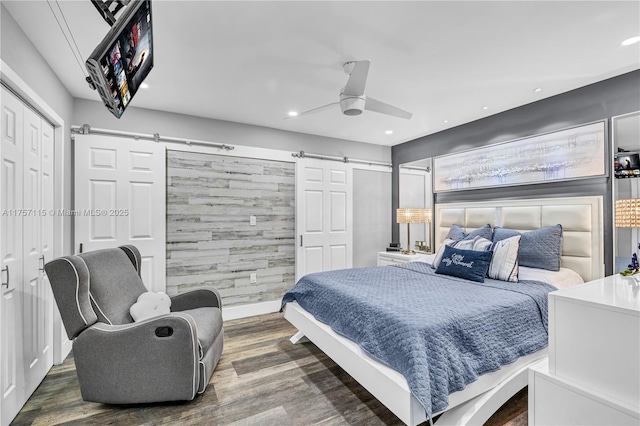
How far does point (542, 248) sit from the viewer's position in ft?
9.44

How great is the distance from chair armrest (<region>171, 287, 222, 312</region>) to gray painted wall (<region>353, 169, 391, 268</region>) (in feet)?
Answer: 8.27

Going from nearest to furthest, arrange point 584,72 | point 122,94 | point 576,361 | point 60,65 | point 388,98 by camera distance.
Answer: point 576,361, point 122,94, point 60,65, point 584,72, point 388,98

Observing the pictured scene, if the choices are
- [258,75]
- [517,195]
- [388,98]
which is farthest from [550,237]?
[258,75]

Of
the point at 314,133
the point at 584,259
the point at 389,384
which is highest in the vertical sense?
the point at 314,133

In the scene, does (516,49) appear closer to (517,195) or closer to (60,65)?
(517,195)

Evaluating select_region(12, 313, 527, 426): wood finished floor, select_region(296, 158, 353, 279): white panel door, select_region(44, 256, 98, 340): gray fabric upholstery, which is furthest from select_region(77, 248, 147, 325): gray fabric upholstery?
select_region(296, 158, 353, 279): white panel door

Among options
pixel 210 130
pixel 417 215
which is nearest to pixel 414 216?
pixel 417 215

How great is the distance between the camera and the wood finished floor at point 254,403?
6.35 ft

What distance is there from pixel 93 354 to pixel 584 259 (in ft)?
13.3

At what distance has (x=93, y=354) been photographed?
1978 millimetres

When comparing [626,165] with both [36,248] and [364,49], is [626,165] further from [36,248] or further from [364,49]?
[36,248]

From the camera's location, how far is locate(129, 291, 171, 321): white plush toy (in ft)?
7.55

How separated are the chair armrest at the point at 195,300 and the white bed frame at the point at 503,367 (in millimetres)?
721

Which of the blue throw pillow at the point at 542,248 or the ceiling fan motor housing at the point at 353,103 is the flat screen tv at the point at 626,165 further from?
the ceiling fan motor housing at the point at 353,103
